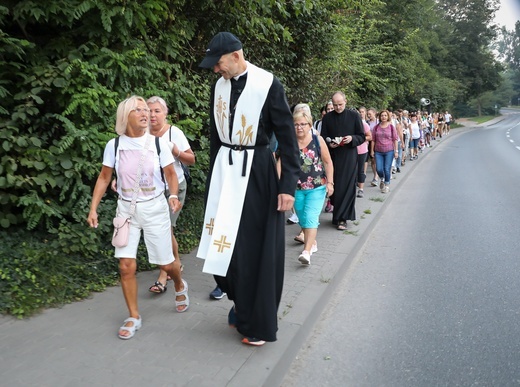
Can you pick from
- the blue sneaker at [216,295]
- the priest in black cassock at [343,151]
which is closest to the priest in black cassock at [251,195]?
the blue sneaker at [216,295]

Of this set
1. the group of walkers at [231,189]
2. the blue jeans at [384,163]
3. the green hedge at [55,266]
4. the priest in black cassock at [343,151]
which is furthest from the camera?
the blue jeans at [384,163]

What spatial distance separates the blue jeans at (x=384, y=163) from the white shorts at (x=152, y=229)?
770 cm

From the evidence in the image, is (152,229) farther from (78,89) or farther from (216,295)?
(78,89)

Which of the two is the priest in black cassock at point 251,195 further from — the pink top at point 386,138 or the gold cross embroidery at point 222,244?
the pink top at point 386,138

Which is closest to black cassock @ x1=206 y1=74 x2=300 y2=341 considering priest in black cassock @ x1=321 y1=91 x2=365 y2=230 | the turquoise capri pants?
the turquoise capri pants

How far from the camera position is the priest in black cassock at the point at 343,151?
746cm

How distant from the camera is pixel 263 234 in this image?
11.5 ft

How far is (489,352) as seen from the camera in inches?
150

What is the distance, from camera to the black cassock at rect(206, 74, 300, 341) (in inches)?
135

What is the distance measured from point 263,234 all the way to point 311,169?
2.49 m

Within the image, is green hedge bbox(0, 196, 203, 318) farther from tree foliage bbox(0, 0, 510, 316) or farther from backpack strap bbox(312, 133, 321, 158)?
backpack strap bbox(312, 133, 321, 158)

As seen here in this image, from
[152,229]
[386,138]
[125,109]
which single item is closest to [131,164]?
[125,109]

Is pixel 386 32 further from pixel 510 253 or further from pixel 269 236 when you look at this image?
pixel 269 236

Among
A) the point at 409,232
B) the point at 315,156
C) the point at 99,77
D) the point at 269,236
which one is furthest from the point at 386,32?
the point at 269,236
